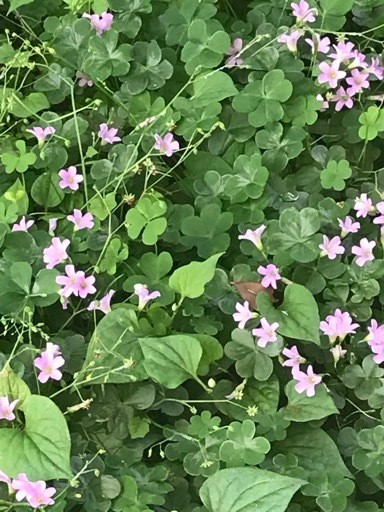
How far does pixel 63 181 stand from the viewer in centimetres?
118

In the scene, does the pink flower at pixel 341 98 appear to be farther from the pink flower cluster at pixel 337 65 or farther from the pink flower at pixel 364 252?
the pink flower at pixel 364 252

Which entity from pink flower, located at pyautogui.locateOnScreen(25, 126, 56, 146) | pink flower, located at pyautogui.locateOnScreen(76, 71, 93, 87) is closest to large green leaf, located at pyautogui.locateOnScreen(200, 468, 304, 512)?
pink flower, located at pyautogui.locateOnScreen(25, 126, 56, 146)

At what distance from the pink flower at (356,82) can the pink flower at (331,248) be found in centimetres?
32

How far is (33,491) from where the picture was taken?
0.89 meters

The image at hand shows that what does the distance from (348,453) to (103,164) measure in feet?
2.09

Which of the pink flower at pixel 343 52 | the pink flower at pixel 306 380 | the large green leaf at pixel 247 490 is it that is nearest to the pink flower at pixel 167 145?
the pink flower at pixel 343 52

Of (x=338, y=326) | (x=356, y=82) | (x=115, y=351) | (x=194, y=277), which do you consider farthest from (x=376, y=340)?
(x=356, y=82)

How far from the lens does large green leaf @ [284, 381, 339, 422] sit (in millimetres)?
986

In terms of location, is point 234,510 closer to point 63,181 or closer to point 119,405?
point 119,405

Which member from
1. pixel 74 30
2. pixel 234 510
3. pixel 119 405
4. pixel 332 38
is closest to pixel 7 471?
pixel 119 405

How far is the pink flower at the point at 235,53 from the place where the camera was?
1.26 meters

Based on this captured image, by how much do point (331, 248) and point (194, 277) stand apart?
0.78ft

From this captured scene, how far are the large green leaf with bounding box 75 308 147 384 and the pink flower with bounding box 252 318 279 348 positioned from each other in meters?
0.18

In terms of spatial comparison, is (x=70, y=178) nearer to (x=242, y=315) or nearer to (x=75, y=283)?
(x=75, y=283)
